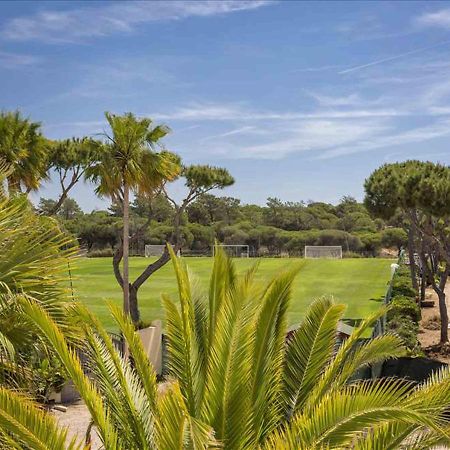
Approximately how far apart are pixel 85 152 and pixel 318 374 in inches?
813

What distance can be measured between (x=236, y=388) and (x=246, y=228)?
66.6 metres

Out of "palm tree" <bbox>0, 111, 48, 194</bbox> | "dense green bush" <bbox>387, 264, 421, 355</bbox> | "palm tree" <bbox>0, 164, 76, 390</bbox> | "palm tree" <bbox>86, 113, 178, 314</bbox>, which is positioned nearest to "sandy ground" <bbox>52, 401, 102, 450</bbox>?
"palm tree" <bbox>86, 113, 178, 314</bbox>

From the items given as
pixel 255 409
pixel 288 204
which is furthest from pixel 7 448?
pixel 288 204

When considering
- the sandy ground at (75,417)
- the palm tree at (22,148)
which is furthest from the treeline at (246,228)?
the sandy ground at (75,417)

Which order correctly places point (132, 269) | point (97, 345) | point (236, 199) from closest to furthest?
point (97, 345) < point (132, 269) < point (236, 199)

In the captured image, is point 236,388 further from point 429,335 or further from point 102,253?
point 102,253

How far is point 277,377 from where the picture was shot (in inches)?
257

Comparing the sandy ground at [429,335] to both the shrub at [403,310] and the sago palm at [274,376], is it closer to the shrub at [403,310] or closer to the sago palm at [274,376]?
the shrub at [403,310]

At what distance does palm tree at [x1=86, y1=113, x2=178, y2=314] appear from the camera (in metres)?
16.5

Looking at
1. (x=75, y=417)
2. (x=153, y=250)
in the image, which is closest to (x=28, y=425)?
(x=75, y=417)

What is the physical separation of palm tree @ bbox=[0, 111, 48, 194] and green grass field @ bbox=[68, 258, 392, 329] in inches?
343

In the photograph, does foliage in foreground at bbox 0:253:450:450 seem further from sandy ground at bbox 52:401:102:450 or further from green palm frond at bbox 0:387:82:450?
sandy ground at bbox 52:401:102:450

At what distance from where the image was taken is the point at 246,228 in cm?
7212

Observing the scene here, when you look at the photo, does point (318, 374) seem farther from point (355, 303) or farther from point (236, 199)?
point (236, 199)
